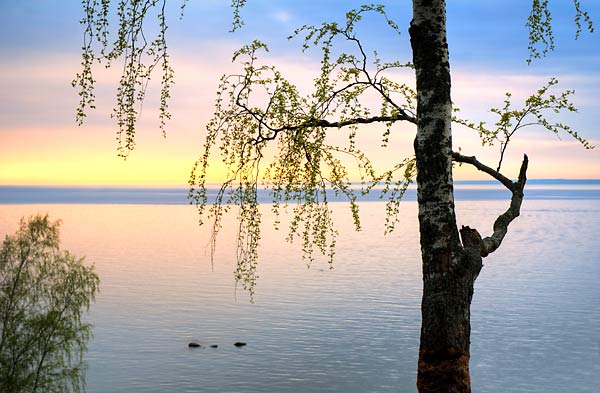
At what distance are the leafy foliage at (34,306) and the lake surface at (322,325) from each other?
13.7 m

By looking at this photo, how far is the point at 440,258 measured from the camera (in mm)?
8656

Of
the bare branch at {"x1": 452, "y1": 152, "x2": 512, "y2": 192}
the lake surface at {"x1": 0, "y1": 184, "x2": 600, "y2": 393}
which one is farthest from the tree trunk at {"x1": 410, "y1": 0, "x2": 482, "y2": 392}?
the lake surface at {"x1": 0, "y1": 184, "x2": 600, "y2": 393}

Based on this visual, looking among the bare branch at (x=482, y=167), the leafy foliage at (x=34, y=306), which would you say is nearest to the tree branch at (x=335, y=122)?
the bare branch at (x=482, y=167)

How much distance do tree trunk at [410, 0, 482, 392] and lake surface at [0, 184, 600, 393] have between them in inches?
1945

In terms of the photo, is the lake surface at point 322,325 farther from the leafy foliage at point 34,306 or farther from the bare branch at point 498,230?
the bare branch at point 498,230

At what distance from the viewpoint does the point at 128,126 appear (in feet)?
27.7

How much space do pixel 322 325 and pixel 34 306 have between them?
4066cm

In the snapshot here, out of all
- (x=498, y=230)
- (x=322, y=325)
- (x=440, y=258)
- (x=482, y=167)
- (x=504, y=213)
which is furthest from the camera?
(x=322, y=325)

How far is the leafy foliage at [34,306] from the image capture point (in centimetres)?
4166

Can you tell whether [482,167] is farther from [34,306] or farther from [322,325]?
[322,325]

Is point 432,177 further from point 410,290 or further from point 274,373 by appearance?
point 410,290

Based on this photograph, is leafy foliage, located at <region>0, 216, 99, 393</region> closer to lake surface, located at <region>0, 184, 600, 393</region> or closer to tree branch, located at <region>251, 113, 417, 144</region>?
lake surface, located at <region>0, 184, 600, 393</region>

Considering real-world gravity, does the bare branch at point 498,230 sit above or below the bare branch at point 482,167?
below

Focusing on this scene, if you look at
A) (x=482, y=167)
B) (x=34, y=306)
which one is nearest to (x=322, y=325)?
(x=34, y=306)
